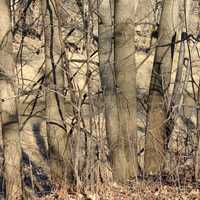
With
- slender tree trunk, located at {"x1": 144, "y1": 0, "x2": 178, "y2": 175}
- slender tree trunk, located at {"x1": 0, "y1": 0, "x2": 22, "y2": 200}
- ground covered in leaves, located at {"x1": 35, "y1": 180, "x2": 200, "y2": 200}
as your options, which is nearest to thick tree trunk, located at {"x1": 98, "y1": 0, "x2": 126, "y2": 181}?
slender tree trunk, located at {"x1": 144, "y1": 0, "x2": 178, "y2": 175}

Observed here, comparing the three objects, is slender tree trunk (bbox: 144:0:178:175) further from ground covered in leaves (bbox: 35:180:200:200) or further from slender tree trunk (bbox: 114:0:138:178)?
ground covered in leaves (bbox: 35:180:200:200)

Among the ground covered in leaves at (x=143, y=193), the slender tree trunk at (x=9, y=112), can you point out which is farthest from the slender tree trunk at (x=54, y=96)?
the ground covered in leaves at (x=143, y=193)

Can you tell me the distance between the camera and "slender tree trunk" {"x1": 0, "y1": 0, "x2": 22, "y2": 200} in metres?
8.87

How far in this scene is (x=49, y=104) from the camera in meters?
9.53

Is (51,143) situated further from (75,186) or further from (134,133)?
(75,186)

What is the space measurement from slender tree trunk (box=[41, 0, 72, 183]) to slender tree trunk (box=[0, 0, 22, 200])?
2.05 ft

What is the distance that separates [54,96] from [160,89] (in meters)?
1.82

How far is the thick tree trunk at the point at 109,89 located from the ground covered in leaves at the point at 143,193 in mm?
1553

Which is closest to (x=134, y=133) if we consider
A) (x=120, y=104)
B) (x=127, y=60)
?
(x=120, y=104)

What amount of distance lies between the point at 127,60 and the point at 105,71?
0.40 metres

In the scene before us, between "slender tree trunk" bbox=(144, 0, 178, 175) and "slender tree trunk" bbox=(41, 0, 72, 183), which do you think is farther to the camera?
"slender tree trunk" bbox=(144, 0, 178, 175)

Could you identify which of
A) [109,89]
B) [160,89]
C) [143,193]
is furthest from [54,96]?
[143,193]

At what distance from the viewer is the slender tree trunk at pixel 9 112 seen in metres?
8.87

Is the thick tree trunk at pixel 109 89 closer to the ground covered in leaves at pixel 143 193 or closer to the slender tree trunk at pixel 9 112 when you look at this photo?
the slender tree trunk at pixel 9 112
